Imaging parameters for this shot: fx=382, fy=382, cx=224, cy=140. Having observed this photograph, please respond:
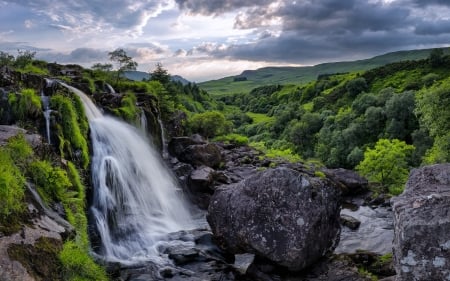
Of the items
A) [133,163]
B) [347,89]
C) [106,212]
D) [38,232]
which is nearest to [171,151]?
[133,163]

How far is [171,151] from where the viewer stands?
130 feet

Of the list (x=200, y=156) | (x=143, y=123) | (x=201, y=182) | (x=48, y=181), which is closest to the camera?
(x=48, y=181)

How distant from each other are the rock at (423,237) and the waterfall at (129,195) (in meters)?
12.6

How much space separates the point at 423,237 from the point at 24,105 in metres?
19.9

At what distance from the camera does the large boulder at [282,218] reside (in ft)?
56.5

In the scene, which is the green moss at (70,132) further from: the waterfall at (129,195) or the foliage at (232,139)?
the foliage at (232,139)

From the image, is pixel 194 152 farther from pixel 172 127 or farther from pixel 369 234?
pixel 369 234

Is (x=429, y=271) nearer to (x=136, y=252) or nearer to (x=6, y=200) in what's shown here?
(x=6, y=200)

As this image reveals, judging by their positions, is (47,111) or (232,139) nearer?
(47,111)

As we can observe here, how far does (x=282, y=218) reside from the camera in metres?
17.5

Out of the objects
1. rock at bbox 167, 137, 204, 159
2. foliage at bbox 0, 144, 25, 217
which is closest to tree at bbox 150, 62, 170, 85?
rock at bbox 167, 137, 204, 159

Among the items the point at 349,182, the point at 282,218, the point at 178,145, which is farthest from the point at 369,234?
the point at 178,145

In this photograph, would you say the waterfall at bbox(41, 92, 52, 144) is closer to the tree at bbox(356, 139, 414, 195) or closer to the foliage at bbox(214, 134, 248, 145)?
the foliage at bbox(214, 134, 248, 145)

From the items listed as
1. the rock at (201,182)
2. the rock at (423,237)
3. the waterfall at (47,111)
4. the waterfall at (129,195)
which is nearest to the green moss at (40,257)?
the waterfall at (129,195)
